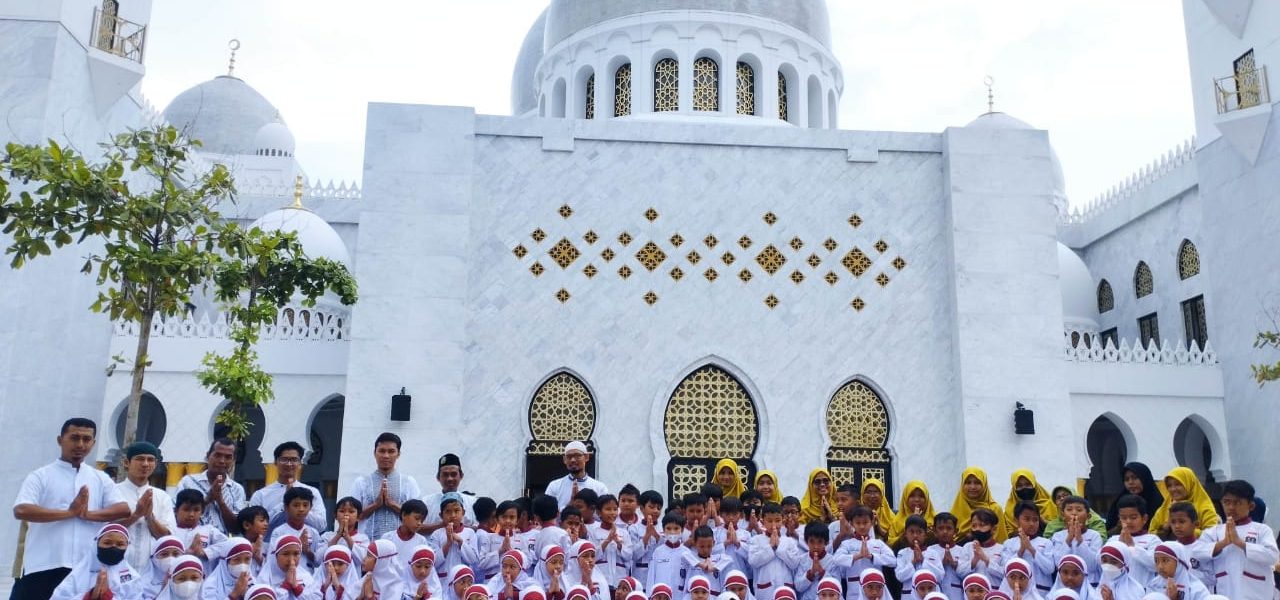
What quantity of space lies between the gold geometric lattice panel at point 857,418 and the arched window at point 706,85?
5.10 m

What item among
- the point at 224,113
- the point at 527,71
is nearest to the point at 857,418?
the point at 527,71

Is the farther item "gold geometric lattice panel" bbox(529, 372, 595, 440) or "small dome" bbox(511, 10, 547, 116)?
"small dome" bbox(511, 10, 547, 116)

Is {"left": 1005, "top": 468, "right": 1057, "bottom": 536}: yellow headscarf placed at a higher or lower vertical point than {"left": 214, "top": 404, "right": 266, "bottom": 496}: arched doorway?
lower

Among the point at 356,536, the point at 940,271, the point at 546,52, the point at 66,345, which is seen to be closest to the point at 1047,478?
the point at 940,271

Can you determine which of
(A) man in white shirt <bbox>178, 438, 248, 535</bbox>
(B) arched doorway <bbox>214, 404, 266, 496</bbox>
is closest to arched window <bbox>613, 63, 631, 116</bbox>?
(B) arched doorway <bbox>214, 404, 266, 496</bbox>

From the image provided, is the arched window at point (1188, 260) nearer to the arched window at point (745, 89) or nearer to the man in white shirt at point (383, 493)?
the arched window at point (745, 89)

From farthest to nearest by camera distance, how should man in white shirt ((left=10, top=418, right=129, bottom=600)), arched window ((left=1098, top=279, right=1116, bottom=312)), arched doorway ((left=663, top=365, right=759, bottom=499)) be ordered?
arched window ((left=1098, top=279, right=1116, bottom=312)), arched doorway ((left=663, top=365, right=759, bottom=499)), man in white shirt ((left=10, top=418, right=129, bottom=600))

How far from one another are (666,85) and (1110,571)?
35.1 ft

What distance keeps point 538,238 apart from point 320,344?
3395 mm

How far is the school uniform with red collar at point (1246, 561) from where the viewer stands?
5344 millimetres

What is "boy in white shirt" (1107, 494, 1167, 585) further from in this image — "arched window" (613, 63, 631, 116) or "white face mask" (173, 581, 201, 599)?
"arched window" (613, 63, 631, 116)

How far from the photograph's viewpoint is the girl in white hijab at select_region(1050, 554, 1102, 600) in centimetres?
548

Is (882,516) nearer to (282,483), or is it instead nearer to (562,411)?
(282,483)

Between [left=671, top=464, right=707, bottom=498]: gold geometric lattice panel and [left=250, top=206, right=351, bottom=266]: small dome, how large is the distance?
7.62 m
